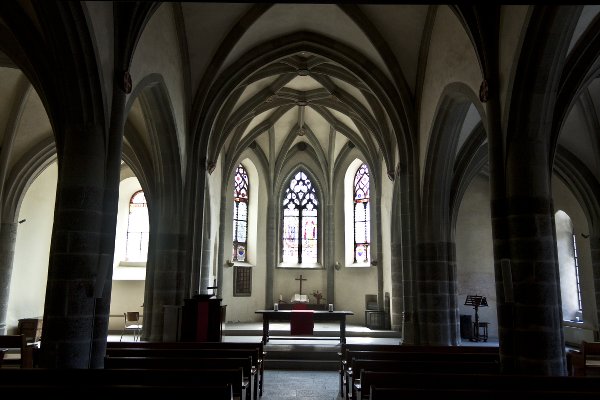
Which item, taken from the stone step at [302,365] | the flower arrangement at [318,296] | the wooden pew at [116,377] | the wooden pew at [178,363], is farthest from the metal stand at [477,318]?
the wooden pew at [116,377]

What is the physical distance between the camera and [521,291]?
6645 mm

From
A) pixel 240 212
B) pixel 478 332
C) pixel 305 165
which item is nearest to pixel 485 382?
pixel 478 332

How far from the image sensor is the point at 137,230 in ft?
65.3

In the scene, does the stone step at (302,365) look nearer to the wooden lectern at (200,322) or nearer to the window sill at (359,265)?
the wooden lectern at (200,322)

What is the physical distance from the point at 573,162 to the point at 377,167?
6.81 m

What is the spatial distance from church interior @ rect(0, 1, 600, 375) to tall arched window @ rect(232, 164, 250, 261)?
10 cm

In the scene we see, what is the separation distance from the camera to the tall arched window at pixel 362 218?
20.7 m

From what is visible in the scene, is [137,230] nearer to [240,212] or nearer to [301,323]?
[240,212]

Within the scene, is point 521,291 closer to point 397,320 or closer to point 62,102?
point 62,102

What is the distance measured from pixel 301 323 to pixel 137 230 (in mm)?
9157

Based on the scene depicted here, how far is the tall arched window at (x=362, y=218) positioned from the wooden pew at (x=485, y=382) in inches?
630

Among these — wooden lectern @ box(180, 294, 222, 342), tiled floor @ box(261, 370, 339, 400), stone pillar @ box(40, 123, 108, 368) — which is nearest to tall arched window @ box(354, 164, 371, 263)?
tiled floor @ box(261, 370, 339, 400)

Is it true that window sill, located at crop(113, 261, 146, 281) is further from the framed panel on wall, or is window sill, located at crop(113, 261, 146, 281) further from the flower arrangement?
the flower arrangement

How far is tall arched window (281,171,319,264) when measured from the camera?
21.7 meters
